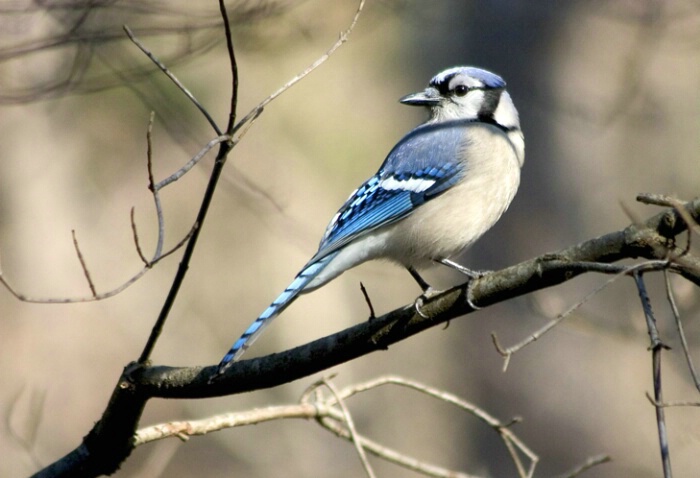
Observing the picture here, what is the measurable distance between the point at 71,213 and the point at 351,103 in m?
3.22

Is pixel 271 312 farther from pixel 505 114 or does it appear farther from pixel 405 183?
pixel 505 114

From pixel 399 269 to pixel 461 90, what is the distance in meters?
3.07

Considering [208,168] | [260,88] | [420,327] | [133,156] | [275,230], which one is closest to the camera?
[420,327]

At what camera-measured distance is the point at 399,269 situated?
24.1 ft

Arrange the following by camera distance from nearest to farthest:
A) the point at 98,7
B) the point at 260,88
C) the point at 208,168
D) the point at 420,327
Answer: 1. the point at 420,327
2. the point at 98,7
3. the point at 208,168
4. the point at 260,88

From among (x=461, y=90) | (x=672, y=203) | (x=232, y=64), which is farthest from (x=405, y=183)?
(x=672, y=203)

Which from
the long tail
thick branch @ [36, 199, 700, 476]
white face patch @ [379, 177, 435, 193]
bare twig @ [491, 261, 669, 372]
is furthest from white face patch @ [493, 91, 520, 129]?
bare twig @ [491, 261, 669, 372]

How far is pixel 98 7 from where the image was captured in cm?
438

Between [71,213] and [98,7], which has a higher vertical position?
[71,213]

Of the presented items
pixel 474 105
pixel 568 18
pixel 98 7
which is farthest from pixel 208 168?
pixel 568 18

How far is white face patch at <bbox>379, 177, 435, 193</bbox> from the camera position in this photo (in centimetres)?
397

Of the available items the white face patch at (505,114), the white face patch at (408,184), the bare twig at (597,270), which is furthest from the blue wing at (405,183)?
the bare twig at (597,270)

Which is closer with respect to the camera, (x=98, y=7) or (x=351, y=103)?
(x=98, y=7)

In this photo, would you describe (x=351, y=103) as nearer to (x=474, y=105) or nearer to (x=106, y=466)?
(x=474, y=105)
